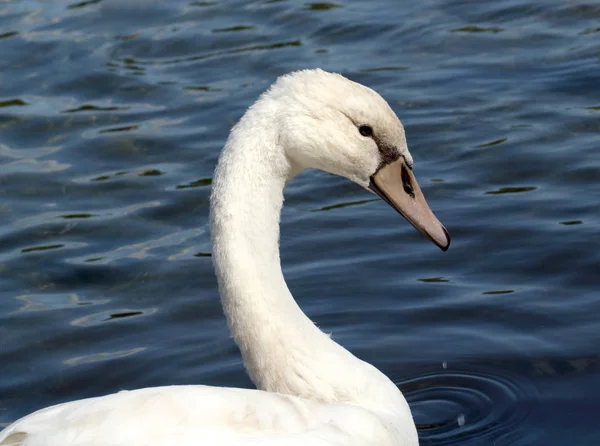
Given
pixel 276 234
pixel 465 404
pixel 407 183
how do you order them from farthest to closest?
pixel 465 404 < pixel 407 183 < pixel 276 234

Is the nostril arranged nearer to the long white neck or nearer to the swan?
the swan

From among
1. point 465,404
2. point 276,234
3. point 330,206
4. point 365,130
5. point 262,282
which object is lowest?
point 465,404

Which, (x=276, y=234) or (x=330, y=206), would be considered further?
(x=330, y=206)

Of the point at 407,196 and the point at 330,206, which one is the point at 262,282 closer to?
the point at 407,196

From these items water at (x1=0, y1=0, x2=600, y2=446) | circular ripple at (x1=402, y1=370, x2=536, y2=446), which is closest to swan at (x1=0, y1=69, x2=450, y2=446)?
circular ripple at (x1=402, y1=370, x2=536, y2=446)

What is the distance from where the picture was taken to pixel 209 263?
6.88m

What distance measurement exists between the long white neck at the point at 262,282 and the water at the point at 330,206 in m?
0.91

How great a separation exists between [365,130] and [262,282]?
0.69 m

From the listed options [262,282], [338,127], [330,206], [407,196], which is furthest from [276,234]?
[330,206]

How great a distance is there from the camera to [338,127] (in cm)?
437

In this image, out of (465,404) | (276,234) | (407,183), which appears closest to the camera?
(276,234)

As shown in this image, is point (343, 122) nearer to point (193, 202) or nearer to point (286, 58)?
point (193, 202)

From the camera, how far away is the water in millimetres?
5742

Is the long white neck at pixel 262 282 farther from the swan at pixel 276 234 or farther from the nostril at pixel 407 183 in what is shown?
the nostril at pixel 407 183
